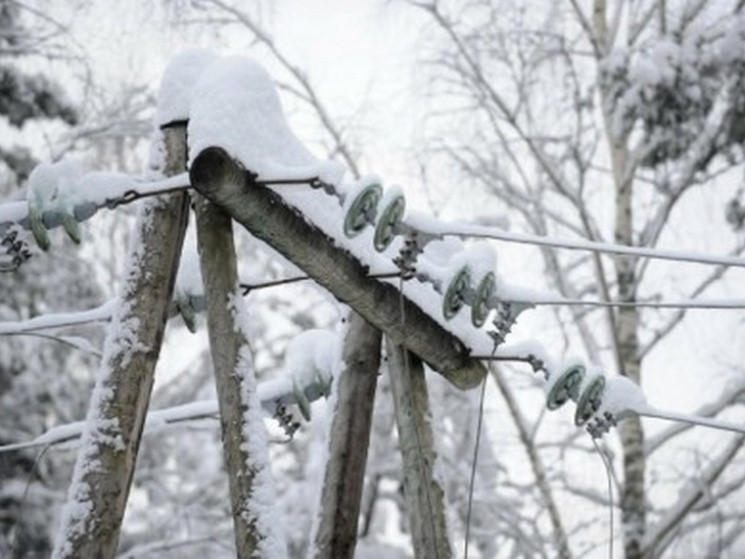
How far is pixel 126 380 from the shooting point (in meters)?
3.10

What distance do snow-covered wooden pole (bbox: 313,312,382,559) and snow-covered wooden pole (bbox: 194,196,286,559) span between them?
52cm

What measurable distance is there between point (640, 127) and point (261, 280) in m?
5.82

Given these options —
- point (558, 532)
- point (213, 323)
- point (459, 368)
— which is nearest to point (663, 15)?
point (558, 532)

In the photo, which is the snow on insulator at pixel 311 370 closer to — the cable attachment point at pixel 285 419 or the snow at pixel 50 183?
the cable attachment point at pixel 285 419

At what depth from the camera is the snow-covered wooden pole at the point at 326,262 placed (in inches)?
119

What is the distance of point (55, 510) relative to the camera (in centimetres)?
1102

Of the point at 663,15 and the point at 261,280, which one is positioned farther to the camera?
the point at 663,15

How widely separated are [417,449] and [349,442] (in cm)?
22

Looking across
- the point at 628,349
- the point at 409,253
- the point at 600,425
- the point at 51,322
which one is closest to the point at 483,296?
the point at 409,253

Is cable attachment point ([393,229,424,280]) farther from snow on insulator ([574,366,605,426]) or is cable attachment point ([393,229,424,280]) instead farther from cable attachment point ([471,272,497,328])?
snow on insulator ([574,366,605,426])

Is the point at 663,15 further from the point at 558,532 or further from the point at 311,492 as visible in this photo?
the point at 311,492

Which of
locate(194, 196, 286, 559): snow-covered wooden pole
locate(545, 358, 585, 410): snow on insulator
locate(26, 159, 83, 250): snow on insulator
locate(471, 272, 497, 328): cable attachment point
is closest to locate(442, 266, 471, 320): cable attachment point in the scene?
locate(471, 272, 497, 328): cable attachment point

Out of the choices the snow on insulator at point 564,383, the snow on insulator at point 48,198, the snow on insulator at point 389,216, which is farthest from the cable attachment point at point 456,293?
the snow on insulator at point 48,198

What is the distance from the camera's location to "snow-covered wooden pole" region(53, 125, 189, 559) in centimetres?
296
